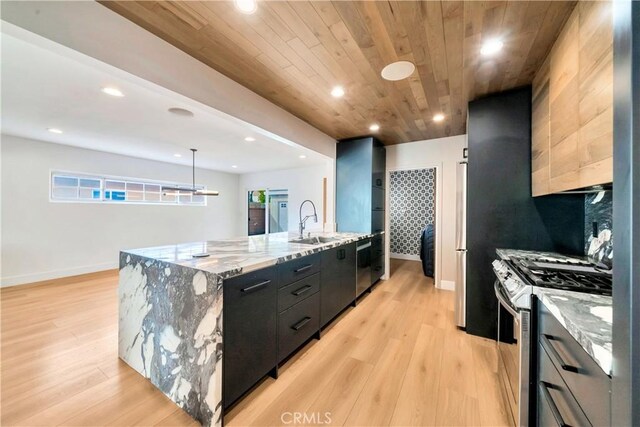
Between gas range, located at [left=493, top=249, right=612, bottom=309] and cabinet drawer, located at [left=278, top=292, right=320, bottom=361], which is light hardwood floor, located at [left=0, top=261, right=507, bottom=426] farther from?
gas range, located at [left=493, top=249, right=612, bottom=309]

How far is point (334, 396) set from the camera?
5.24 feet

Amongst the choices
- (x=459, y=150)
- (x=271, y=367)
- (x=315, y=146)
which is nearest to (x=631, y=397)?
(x=271, y=367)

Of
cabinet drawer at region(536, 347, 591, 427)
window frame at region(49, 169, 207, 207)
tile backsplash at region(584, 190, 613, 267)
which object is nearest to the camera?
cabinet drawer at region(536, 347, 591, 427)

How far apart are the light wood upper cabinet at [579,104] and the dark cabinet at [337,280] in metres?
1.83

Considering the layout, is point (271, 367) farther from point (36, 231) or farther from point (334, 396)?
point (36, 231)

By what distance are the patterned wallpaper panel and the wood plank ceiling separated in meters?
3.28

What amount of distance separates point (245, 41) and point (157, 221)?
214 inches

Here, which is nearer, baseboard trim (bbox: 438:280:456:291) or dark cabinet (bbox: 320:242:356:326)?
dark cabinet (bbox: 320:242:356:326)

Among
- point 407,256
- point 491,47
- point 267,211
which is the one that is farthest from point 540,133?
point 267,211

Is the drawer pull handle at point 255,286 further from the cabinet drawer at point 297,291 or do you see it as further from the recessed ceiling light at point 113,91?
the recessed ceiling light at point 113,91

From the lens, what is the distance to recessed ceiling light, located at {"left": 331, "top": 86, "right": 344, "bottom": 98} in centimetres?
232

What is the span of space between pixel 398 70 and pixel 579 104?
1.23m

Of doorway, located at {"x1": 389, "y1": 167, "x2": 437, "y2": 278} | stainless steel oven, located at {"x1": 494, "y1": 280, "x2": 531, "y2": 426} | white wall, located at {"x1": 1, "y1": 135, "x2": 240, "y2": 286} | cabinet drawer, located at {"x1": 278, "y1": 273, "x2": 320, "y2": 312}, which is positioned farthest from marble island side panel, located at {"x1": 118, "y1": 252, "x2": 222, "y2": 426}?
doorway, located at {"x1": 389, "y1": 167, "x2": 437, "y2": 278}

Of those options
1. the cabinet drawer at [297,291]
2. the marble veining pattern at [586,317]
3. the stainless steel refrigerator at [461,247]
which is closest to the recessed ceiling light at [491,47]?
the stainless steel refrigerator at [461,247]
